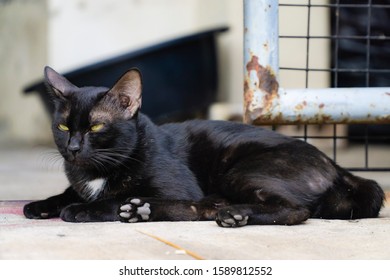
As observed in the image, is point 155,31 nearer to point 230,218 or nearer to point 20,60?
point 20,60

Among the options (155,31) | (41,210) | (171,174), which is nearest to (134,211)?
(171,174)

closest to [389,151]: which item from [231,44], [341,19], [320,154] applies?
[341,19]

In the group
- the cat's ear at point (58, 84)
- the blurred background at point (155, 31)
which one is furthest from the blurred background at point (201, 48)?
the cat's ear at point (58, 84)

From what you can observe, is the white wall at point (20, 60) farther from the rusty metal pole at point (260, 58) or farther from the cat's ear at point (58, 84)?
the cat's ear at point (58, 84)

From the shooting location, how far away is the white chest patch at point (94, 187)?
8.64 feet

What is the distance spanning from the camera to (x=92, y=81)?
462 centimetres

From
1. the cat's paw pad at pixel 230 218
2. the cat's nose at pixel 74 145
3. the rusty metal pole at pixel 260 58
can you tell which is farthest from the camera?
the rusty metal pole at pixel 260 58

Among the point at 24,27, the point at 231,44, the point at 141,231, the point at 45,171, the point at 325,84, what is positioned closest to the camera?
the point at 141,231

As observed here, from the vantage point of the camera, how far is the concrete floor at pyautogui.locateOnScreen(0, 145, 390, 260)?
196 cm

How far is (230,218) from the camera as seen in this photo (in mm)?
2338

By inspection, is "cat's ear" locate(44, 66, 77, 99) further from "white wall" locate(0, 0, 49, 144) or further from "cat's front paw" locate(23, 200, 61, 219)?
"white wall" locate(0, 0, 49, 144)

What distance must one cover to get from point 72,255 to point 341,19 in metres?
3.97

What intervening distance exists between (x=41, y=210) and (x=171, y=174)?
0.45 metres

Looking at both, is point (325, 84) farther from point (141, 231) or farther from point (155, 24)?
point (141, 231)
